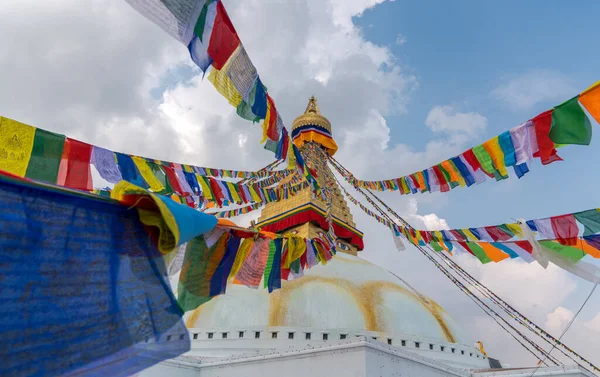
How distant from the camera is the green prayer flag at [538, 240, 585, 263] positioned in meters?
5.76

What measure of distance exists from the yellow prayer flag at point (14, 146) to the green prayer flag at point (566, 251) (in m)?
6.55

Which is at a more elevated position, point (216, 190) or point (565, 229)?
point (216, 190)

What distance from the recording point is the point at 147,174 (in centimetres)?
633

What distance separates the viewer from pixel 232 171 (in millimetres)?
8828

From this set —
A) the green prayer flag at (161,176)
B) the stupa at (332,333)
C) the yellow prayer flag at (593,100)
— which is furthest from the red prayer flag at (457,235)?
the green prayer flag at (161,176)

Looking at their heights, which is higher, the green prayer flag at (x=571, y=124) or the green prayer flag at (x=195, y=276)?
the green prayer flag at (x=571, y=124)

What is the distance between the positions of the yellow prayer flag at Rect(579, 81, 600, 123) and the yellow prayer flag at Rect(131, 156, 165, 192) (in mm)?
5452

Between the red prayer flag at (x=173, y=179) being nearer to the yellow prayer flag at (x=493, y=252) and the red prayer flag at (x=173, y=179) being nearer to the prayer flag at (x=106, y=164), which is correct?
the prayer flag at (x=106, y=164)

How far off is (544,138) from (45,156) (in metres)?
5.73

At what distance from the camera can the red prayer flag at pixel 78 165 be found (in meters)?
5.09

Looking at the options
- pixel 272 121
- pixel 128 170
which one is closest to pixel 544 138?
pixel 272 121

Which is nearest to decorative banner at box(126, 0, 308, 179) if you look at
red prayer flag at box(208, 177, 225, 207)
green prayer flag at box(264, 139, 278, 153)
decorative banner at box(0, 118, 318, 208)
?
green prayer flag at box(264, 139, 278, 153)

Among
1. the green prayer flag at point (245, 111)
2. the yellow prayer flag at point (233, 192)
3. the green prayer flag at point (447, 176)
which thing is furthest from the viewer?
the yellow prayer flag at point (233, 192)

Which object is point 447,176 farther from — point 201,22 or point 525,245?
point 201,22
